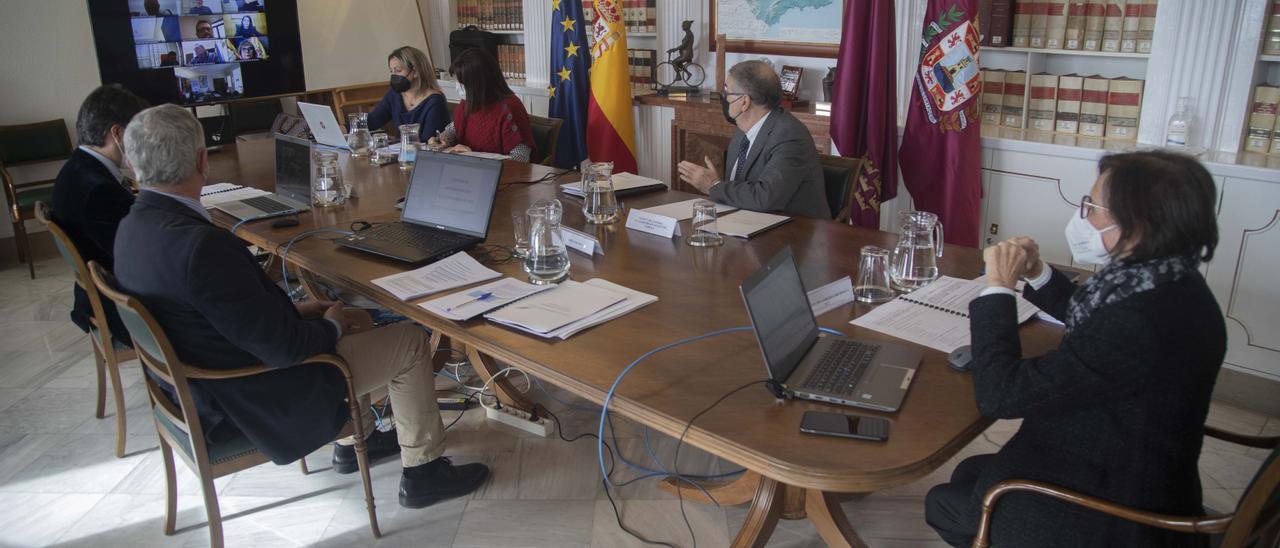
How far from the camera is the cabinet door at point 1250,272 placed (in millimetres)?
3137

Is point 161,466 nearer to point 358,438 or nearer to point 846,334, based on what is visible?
point 358,438

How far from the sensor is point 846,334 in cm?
188

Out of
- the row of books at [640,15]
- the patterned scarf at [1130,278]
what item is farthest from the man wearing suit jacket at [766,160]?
the row of books at [640,15]

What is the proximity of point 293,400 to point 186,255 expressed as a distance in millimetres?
446

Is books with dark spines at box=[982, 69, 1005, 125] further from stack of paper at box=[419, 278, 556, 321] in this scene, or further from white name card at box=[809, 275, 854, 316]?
stack of paper at box=[419, 278, 556, 321]

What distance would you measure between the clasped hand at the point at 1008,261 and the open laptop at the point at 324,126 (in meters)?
3.36

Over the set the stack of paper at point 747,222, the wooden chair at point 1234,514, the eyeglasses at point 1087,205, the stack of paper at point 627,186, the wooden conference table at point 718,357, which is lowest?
the wooden chair at point 1234,514

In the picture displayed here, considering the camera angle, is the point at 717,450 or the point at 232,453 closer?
the point at 717,450

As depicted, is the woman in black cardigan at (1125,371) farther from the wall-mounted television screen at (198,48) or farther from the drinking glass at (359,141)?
the wall-mounted television screen at (198,48)

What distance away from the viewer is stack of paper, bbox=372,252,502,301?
7.18ft

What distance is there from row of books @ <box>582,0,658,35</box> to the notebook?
3818 millimetres

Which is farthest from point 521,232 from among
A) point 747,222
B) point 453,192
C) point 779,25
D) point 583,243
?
point 779,25

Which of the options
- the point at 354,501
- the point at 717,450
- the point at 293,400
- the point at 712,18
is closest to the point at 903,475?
the point at 717,450

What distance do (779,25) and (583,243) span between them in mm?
2935
